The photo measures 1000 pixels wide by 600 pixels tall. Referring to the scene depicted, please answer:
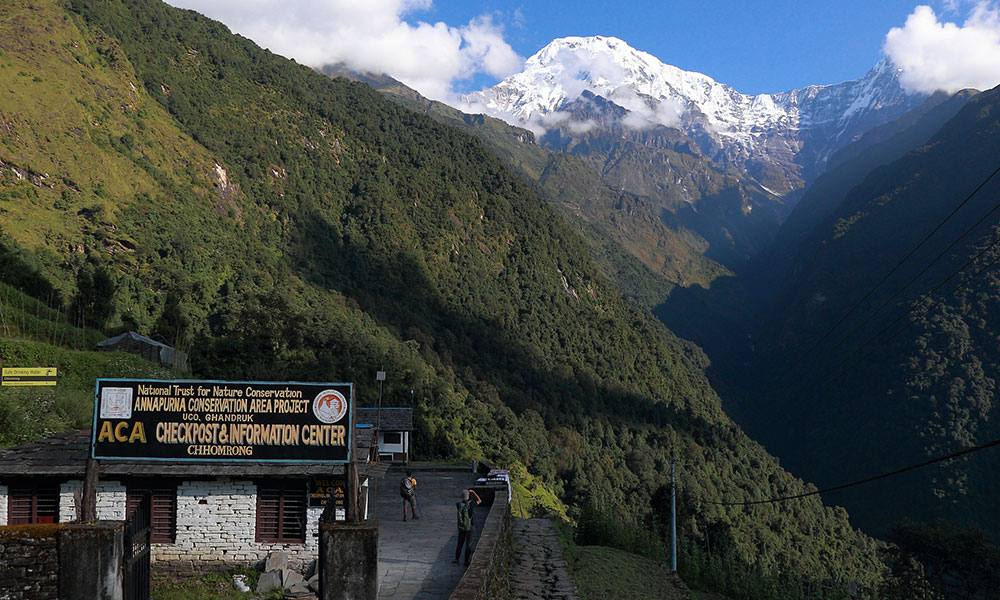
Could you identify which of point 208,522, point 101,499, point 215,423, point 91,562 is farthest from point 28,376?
point 215,423

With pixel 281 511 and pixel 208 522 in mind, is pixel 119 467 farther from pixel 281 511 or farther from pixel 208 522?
pixel 281 511

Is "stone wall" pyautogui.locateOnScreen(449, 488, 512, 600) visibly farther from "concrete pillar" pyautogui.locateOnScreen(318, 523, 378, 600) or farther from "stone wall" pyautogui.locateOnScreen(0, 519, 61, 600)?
"stone wall" pyautogui.locateOnScreen(0, 519, 61, 600)

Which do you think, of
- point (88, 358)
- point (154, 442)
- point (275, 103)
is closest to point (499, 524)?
point (154, 442)

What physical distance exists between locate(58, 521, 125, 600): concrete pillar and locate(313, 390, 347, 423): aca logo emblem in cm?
336

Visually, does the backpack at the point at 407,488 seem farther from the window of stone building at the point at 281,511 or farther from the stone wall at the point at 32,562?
the stone wall at the point at 32,562

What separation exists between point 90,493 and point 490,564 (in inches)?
260

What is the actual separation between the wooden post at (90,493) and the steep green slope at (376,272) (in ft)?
129

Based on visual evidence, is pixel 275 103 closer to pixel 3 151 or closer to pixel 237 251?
pixel 237 251

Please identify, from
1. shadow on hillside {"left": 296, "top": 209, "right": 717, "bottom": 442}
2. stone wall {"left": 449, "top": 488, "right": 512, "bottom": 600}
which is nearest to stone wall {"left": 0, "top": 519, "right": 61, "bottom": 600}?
stone wall {"left": 449, "top": 488, "right": 512, "bottom": 600}

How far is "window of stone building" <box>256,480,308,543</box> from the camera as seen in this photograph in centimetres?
1463

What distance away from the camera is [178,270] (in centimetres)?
7162

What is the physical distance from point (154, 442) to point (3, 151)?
6593 cm

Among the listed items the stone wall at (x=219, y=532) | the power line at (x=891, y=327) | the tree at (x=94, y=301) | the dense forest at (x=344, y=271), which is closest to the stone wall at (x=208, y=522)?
the stone wall at (x=219, y=532)

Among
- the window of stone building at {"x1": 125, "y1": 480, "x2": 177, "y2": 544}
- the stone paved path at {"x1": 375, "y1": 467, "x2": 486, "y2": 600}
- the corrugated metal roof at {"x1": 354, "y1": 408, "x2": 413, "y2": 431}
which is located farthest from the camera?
the corrugated metal roof at {"x1": 354, "y1": 408, "x2": 413, "y2": 431}
